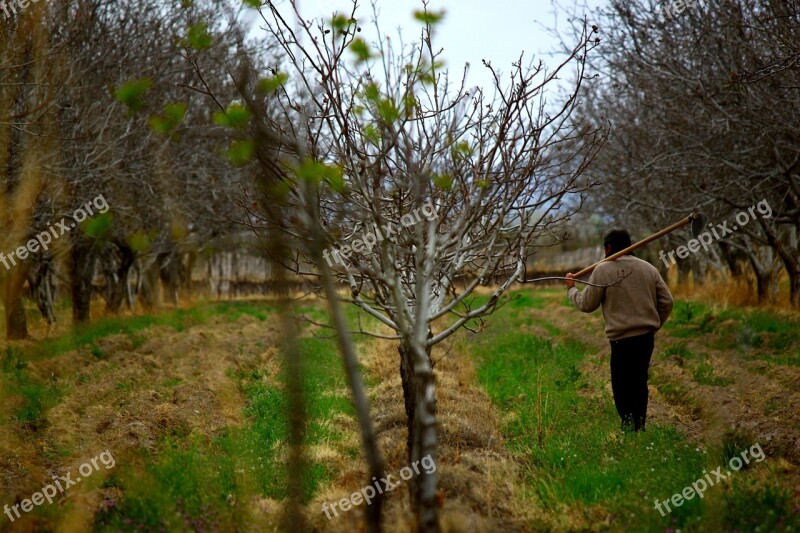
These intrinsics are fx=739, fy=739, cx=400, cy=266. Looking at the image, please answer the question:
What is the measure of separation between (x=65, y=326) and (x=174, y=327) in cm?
287

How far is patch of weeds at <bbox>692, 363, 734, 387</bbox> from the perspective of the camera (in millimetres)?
9359

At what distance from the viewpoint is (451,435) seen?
6.88m

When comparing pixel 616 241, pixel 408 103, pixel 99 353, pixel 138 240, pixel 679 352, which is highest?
pixel 138 240

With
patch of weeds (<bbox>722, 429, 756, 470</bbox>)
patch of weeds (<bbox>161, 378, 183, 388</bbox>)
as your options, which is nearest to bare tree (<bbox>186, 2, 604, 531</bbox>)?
→ patch of weeds (<bbox>722, 429, 756, 470</bbox>)

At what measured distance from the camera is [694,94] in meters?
11.8

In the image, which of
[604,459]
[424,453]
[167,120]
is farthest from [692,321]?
[424,453]

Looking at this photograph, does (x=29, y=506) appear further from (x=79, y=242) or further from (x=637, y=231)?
(x=637, y=231)

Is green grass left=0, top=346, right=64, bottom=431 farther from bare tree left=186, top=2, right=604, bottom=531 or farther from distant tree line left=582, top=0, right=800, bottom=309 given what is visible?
distant tree line left=582, top=0, right=800, bottom=309

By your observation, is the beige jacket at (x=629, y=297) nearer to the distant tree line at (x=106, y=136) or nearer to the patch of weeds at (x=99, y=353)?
the distant tree line at (x=106, y=136)

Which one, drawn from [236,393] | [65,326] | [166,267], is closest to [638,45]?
[236,393]

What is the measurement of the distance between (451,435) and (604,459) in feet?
4.60

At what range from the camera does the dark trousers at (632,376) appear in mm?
6992

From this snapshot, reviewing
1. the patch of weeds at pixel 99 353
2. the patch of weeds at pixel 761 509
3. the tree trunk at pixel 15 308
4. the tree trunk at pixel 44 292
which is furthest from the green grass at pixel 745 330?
the tree trunk at pixel 44 292

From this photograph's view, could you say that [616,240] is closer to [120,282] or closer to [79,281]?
[79,281]
